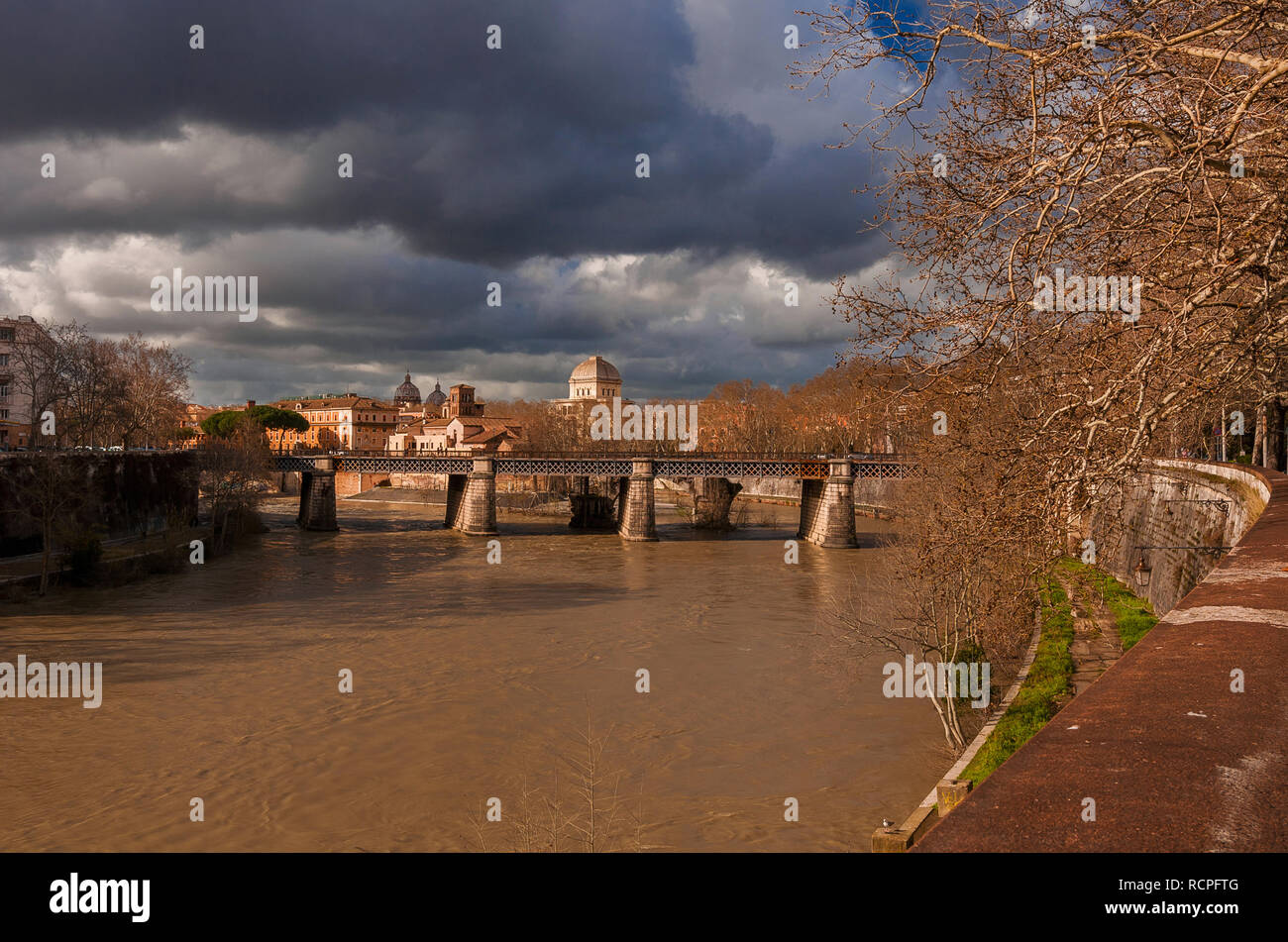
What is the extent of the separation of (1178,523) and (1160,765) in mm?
20152

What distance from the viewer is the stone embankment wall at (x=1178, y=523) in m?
14.8

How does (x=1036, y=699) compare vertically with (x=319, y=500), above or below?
below

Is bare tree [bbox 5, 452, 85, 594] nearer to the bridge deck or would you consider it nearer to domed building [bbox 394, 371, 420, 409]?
the bridge deck

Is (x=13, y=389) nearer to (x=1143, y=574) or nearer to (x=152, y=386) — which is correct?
(x=152, y=386)

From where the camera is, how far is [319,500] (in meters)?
54.7

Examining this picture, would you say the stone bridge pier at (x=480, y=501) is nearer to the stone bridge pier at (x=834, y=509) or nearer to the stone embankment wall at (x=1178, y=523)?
the stone bridge pier at (x=834, y=509)

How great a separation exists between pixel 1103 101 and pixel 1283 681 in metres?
5.06

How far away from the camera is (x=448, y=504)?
6069 centimetres

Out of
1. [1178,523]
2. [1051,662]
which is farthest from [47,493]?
[1178,523]

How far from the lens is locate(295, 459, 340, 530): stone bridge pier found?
54.6 metres

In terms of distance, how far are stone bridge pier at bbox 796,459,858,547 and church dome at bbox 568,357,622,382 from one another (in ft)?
306

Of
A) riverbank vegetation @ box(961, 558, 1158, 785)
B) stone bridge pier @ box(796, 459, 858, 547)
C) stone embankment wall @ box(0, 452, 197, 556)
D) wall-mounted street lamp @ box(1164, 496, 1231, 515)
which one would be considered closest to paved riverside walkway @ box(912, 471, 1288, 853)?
riverbank vegetation @ box(961, 558, 1158, 785)
